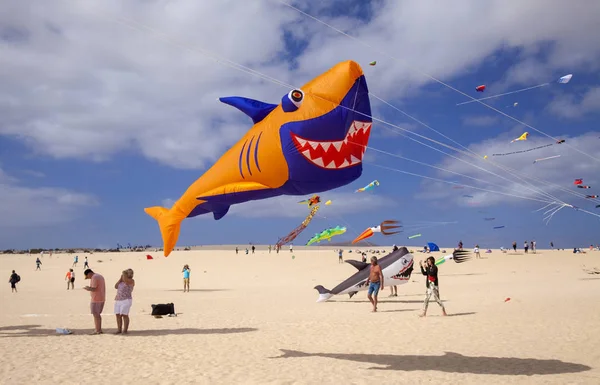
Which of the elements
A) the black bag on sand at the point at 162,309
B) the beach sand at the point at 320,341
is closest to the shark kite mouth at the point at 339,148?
the beach sand at the point at 320,341

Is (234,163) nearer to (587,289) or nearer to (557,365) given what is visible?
(557,365)

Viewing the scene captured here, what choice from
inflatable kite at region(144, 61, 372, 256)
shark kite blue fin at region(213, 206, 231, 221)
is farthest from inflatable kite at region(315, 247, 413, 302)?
inflatable kite at region(144, 61, 372, 256)

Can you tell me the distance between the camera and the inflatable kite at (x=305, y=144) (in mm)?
6715

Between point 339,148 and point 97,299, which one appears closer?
point 339,148

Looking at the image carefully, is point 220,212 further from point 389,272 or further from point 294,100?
point 389,272

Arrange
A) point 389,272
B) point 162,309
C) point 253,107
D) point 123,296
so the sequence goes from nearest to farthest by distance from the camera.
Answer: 1. point 253,107
2. point 123,296
3. point 162,309
4. point 389,272

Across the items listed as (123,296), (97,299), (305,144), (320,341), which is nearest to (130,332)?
(123,296)

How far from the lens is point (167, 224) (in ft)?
24.5

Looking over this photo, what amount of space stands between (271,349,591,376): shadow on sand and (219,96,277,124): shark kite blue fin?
4543 millimetres

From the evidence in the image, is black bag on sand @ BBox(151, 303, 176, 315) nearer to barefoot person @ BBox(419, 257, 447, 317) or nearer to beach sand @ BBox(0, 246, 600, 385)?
beach sand @ BBox(0, 246, 600, 385)

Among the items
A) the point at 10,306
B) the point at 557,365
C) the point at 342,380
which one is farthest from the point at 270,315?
the point at 10,306

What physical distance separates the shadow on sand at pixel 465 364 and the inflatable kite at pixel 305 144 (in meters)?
3.42

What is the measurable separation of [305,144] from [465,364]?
4680 millimetres

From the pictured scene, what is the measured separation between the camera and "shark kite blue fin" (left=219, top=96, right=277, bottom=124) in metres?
7.41
